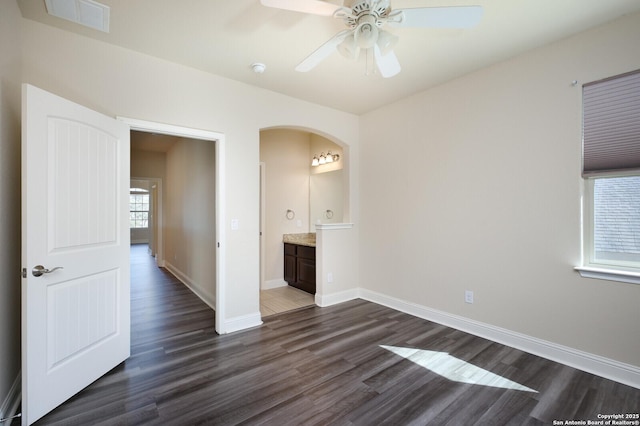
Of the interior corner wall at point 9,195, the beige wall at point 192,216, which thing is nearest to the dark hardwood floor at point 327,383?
the interior corner wall at point 9,195

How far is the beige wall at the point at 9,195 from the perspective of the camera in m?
1.80

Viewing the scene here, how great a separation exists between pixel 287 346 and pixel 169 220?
5.17 meters

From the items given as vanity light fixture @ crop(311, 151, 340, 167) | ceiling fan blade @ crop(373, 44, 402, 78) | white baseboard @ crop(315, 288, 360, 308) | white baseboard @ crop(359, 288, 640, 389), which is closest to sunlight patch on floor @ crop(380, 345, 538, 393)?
white baseboard @ crop(359, 288, 640, 389)

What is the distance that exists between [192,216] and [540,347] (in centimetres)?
502

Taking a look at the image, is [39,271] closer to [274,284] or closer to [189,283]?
[189,283]

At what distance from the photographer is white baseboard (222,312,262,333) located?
3.13m

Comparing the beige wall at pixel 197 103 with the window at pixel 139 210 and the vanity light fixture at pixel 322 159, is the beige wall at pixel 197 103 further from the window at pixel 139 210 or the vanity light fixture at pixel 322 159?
the window at pixel 139 210

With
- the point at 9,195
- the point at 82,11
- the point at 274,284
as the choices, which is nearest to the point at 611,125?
the point at 82,11

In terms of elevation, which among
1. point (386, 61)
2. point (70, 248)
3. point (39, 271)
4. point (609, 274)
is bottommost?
point (609, 274)

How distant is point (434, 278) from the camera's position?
11.2 ft

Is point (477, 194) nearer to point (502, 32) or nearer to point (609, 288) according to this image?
point (609, 288)

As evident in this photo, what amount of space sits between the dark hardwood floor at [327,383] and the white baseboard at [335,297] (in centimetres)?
73

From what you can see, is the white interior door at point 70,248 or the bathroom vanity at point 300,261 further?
the bathroom vanity at point 300,261

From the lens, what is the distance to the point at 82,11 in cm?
207
